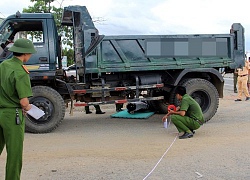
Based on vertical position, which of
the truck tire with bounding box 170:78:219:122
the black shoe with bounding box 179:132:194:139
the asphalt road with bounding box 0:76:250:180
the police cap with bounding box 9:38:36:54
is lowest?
the asphalt road with bounding box 0:76:250:180

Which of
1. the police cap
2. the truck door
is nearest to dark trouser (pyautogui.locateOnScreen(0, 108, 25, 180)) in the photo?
the police cap

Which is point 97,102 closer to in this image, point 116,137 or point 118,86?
point 118,86

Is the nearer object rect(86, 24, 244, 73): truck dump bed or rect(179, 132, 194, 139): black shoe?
rect(179, 132, 194, 139): black shoe

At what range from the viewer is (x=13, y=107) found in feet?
12.0

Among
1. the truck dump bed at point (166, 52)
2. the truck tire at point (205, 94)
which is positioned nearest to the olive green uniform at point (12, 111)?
the truck dump bed at point (166, 52)

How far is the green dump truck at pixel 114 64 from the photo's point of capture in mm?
7449

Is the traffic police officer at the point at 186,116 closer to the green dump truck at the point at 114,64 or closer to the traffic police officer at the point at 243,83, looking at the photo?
the green dump truck at the point at 114,64

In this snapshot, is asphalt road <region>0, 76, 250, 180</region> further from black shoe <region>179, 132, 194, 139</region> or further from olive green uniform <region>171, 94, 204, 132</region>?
olive green uniform <region>171, 94, 204, 132</region>

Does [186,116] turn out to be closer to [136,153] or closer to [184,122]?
[184,122]

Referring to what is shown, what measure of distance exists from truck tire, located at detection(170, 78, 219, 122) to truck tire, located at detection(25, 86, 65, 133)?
2824mm

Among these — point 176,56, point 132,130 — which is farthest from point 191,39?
point 132,130

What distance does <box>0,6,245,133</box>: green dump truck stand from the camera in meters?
7.45

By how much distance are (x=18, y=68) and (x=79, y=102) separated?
4621mm

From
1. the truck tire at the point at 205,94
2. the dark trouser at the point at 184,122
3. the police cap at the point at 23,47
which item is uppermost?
the police cap at the point at 23,47
